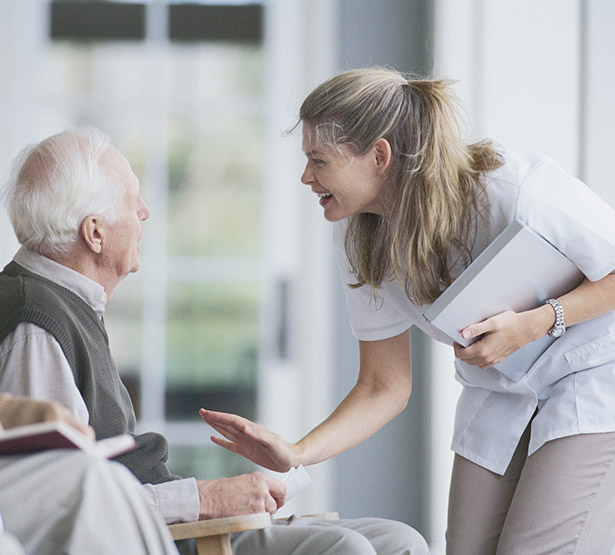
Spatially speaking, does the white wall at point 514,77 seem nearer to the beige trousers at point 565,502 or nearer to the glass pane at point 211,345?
the glass pane at point 211,345

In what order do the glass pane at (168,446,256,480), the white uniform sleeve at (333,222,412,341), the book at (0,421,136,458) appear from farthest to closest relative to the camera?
the glass pane at (168,446,256,480), the white uniform sleeve at (333,222,412,341), the book at (0,421,136,458)

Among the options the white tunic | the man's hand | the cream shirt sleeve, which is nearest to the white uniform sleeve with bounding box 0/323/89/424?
the cream shirt sleeve

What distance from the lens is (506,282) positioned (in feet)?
5.37

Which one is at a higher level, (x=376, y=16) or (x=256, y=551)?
(x=376, y=16)

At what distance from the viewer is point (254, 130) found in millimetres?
3842

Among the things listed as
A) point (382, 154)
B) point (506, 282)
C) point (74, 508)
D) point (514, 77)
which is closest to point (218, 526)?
point (74, 508)

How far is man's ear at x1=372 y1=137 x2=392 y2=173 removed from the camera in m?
1.75

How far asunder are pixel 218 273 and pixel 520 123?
58.7 inches

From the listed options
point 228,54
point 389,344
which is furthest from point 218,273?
point 389,344

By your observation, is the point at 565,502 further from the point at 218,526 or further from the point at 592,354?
the point at 218,526

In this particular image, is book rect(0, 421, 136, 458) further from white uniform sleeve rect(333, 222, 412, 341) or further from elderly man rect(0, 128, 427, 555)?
white uniform sleeve rect(333, 222, 412, 341)

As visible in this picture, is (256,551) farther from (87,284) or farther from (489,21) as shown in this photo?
(489,21)

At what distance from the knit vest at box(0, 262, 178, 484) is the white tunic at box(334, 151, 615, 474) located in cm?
62

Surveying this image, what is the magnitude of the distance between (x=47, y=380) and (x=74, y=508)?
0.59 metres
